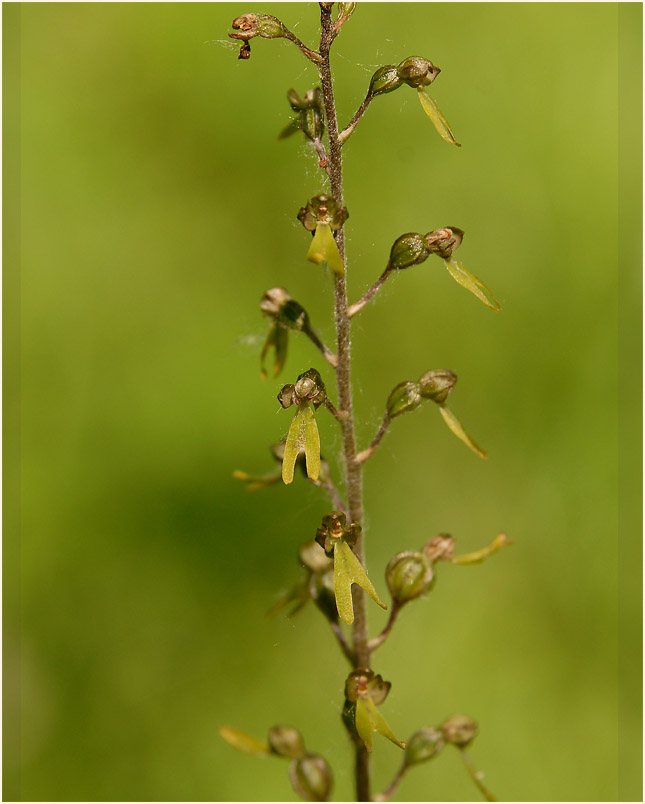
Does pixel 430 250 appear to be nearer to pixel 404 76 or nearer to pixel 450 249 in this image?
pixel 450 249

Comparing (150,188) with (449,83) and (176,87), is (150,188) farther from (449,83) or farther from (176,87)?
(449,83)

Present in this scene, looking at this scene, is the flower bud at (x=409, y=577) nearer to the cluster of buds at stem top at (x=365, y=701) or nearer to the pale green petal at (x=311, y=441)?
the cluster of buds at stem top at (x=365, y=701)

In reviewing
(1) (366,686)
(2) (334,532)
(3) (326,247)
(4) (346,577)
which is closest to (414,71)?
(3) (326,247)

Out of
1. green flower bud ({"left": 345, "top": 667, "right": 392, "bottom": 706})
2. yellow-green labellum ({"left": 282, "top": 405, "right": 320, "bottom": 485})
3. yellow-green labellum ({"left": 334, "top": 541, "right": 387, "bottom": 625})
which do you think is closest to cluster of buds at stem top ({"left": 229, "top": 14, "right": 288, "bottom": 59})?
yellow-green labellum ({"left": 282, "top": 405, "right": 320, "bottom": 485})

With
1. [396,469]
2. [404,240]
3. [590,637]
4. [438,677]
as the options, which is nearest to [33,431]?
[396,469]

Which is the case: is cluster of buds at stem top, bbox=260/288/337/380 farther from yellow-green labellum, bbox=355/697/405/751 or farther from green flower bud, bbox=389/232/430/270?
yellow-green labellum, bbox=355/697/405/751

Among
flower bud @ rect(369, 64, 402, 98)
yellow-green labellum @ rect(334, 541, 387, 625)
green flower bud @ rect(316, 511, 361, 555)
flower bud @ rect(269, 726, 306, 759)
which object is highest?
flower bud @ rect(369, 64, 402, 98)
